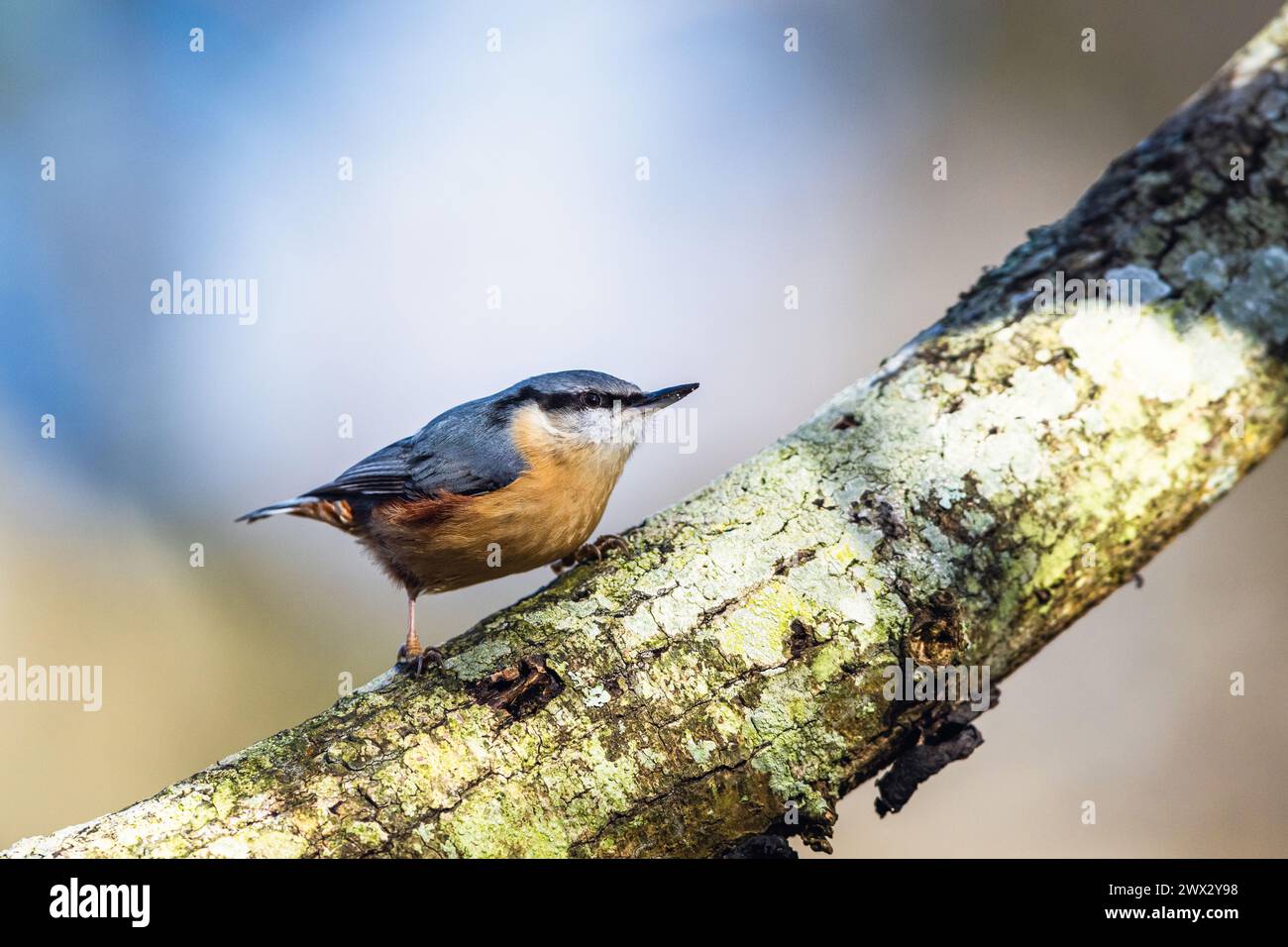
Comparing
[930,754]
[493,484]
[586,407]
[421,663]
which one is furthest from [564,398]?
[930,754]

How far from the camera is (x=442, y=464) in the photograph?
9.64 feet

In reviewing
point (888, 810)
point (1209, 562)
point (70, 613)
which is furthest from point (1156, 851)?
point (70, 613)

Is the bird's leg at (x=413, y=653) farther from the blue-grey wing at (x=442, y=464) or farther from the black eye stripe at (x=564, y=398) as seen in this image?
the black eye stripe at (x=564, y=398)

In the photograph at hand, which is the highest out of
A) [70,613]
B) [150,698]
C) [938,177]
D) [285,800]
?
[938,177]

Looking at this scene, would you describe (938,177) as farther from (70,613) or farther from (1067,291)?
(70,613)

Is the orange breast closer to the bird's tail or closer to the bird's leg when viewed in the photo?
the bird's leg

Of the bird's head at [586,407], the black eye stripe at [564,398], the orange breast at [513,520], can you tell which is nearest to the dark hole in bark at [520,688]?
the orange breast at [513,520]

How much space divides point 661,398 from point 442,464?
0.77 metres

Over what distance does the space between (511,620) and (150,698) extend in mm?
4279

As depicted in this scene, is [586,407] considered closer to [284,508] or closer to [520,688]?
[284,508]

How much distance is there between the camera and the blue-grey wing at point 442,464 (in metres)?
2.86

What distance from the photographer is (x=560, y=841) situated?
1.72 metres

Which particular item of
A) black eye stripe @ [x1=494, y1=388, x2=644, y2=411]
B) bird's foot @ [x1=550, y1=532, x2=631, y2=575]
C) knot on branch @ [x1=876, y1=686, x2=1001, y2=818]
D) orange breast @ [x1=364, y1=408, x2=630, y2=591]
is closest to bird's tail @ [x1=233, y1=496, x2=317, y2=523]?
orange breast @ [x1=364, y1=408, x2=630, y2=591]

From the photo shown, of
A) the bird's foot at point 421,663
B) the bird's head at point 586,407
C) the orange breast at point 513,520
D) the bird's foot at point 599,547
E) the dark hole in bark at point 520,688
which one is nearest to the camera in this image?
the dark hole in bark at point 520,688
